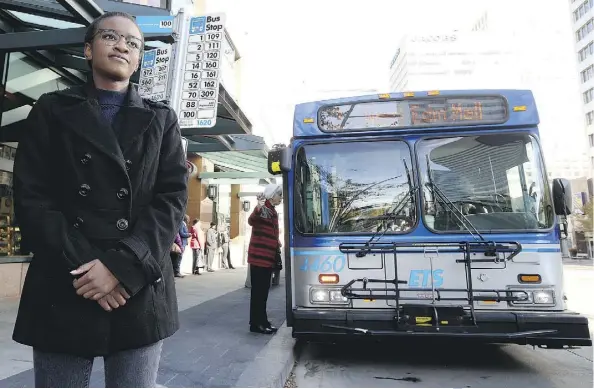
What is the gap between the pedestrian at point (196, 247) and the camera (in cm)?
1358

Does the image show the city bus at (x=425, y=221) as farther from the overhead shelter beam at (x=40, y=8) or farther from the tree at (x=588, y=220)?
the tree at (x=588, y=220)

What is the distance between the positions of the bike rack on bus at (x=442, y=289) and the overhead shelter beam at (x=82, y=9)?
4506mm

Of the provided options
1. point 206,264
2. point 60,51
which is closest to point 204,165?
point 206,264

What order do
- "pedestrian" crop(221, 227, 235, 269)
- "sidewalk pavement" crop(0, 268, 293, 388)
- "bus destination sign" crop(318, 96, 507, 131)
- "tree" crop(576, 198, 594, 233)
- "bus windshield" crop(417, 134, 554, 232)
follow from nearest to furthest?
1. "sidewalk pavement" crop(0, 268, 293, 388)
2. "bus windshield" crop(417, 134, 554, 232)
3. "bus destination sign" crop(318, 96, 507, 131)
4. "pedestrian" crop(221, 227, 235, 269)
5. "tree" crop(576, 198, 594, 233)

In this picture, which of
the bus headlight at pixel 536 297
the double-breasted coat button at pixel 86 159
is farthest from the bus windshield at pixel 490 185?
the double-breasted coat button at pixel 86 159

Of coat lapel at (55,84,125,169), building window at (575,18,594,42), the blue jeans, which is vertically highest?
building window at (575,18,594,42)

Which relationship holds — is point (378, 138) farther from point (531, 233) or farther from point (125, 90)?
point (125, 90)

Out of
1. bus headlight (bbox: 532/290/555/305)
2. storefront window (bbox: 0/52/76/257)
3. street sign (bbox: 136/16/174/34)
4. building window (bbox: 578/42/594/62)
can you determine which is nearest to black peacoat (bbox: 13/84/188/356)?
bus headlight (bbox: 532/290/555/305)

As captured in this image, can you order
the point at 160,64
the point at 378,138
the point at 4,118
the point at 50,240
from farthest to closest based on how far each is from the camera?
the point at 4,118
the point at 160,64
the point at 378,138
the point at 50,240

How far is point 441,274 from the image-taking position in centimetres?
448

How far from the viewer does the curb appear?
144 inches

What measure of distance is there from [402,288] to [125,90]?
3.53m

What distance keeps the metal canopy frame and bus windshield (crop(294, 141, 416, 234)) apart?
268cm

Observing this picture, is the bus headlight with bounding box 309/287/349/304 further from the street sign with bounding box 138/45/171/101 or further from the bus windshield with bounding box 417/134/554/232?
the street sign with bounding box 138/45/171/101
